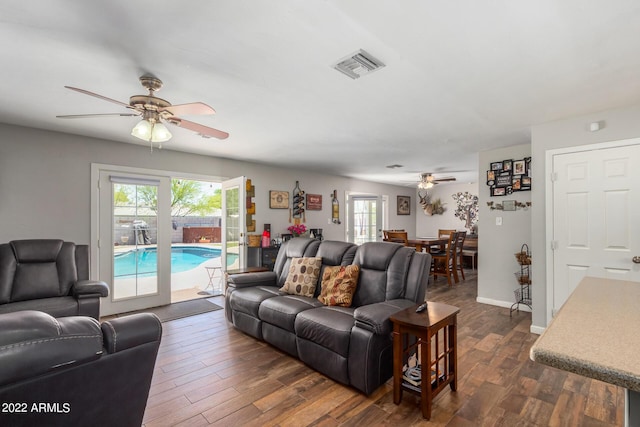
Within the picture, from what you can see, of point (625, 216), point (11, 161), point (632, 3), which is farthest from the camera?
point (11, 161)

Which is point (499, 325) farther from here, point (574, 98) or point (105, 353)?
point (105, 353)

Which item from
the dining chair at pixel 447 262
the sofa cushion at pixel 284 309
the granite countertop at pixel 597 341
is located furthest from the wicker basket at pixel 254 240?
the granite countertop at pixel 597 341

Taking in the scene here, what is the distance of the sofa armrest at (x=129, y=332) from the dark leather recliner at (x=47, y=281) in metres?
2.31

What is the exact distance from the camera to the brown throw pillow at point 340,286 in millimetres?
2828

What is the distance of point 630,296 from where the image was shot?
1.23 meters

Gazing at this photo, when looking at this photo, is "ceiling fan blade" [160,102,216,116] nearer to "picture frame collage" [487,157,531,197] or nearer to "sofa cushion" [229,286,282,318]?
"sofa cushion" [229,286,282,318]

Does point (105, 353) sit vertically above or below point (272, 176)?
below

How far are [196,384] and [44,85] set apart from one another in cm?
259

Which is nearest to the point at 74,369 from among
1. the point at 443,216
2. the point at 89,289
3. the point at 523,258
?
the point at 89,289

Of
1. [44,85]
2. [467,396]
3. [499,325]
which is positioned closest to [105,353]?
[467,396]

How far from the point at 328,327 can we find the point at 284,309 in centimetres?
57

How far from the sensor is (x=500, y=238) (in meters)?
4.42

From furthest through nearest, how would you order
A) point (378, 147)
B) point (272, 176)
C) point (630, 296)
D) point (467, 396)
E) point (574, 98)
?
1. point (272, 176)
2. point (378, 147)
3. point (574, 98)
4. point (467, 396)
5. point (630, 296)

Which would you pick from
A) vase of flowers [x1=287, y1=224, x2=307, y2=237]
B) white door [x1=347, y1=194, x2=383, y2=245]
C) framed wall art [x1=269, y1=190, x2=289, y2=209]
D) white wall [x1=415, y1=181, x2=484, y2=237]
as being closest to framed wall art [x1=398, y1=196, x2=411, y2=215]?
white wall [x1=415, y1=181, x2=484, y2=237]
